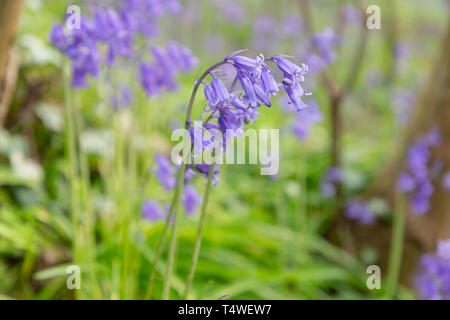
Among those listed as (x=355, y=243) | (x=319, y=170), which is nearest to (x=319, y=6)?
(x=319, y=170)

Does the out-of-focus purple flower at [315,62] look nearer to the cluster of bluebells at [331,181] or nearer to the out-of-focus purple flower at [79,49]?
the cluster of bluebells at [331,181]

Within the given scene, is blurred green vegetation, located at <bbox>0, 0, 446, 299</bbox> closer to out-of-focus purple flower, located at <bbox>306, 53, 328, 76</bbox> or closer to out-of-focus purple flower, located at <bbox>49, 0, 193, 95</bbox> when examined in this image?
out-of-focus purple flower, located at <bbox>49, 0, 193, 95</bbox>

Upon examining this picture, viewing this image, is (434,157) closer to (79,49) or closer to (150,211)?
(150,211)

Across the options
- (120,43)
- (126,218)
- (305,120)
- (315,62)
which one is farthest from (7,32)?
(305,120)

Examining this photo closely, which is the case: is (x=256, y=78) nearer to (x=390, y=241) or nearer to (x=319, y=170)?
(x=390, y=241)

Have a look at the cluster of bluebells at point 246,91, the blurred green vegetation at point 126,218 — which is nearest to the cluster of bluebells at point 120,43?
the blurred green vegetation at point 126,218

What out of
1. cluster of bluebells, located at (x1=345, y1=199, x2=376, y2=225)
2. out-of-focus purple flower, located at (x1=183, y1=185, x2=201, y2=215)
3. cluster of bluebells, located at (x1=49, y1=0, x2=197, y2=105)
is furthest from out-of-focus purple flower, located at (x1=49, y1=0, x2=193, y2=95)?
cluster of bluebells, located at (x1=345, y1=199, x2=376, y2=225)
